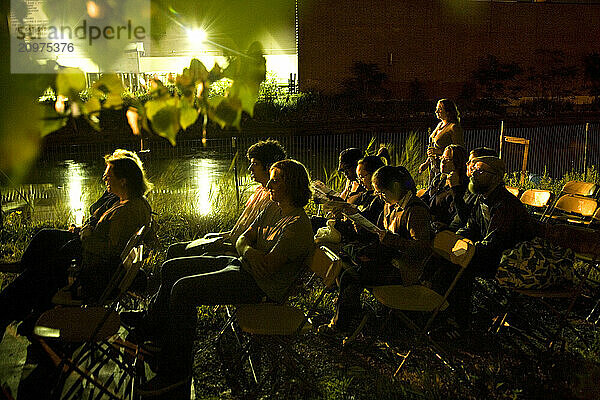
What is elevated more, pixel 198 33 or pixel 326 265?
pixel 198 33

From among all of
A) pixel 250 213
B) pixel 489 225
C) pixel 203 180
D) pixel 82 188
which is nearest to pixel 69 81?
pixel 250 213

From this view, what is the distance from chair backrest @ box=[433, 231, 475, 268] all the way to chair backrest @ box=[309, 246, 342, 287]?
83 centimetres

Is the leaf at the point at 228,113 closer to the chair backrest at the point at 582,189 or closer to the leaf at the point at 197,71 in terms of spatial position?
the leaf at the point at 197,71

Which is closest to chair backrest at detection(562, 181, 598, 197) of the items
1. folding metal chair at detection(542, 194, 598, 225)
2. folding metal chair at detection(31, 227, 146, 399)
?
folding metal chair at detection(542, 194, 598, 225)

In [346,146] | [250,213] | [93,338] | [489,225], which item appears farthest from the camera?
[346,146]

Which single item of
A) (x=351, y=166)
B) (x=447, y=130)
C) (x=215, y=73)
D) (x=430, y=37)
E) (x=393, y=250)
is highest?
(x=430, y=37)

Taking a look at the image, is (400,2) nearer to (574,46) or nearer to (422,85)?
(422,85)

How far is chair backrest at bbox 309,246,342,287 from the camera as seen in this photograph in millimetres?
3783

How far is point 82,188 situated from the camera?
9969 mm

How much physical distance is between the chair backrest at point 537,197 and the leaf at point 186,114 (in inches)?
188

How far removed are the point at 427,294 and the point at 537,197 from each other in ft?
8.71

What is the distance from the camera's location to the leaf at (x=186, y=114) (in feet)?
8.54

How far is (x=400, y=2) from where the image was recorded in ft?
78.7

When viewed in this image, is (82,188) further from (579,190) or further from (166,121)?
(166,121)
